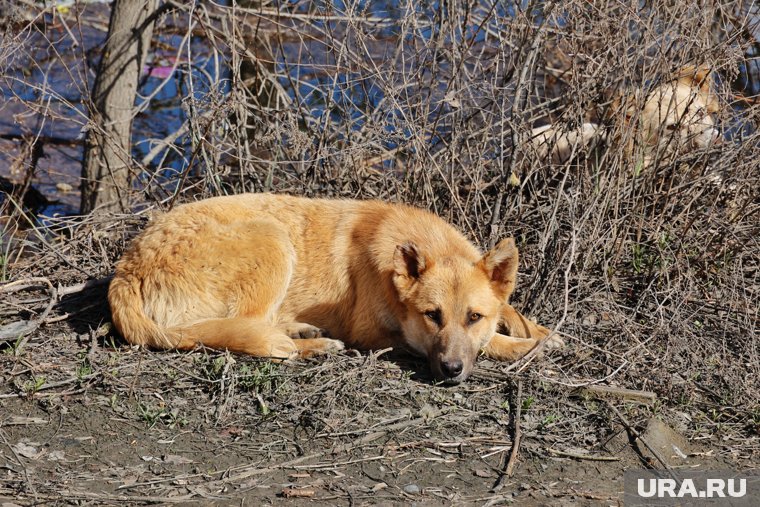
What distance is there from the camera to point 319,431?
4.56 meters

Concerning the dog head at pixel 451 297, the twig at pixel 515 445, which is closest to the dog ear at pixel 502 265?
the dog head at pixel 451 297

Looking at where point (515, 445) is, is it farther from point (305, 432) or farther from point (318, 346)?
point (318, 346)

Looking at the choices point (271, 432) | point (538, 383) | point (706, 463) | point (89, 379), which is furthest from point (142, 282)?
point (706, 463)

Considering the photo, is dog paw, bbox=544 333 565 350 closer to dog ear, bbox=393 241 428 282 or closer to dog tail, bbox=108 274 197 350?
dog ear, bbox=393 241 428 282

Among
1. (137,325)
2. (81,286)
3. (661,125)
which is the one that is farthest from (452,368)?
(81,286)

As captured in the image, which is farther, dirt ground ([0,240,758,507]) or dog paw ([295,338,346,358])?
dog paw ([295,338,346,358])

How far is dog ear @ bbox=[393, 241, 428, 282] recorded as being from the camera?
17.1 ft

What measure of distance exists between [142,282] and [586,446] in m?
2.79

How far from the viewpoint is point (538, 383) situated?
199 inches

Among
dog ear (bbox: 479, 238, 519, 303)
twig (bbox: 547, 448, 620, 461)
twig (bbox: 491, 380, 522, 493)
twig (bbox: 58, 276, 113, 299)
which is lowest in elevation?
twig (bbox: 547, 448, 620, 461)

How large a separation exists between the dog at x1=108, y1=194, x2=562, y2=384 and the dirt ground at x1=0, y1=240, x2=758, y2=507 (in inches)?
6.4

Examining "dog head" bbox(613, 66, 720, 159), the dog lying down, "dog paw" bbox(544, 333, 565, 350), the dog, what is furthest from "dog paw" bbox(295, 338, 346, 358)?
"dog head" bbox(613, 66, 720, 159)

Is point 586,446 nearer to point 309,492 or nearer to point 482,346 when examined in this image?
point 482,346

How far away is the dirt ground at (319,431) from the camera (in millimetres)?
4109
